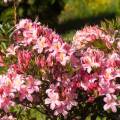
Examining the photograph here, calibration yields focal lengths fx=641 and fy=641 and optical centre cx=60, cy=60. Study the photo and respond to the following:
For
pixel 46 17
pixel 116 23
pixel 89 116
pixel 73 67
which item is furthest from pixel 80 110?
pixel 46 17

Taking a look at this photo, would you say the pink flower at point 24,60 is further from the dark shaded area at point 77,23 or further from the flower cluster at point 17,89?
the dark shaded area at point 77,23

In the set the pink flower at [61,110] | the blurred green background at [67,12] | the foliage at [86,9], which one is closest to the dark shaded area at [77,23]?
the blurred green background at [67,12]

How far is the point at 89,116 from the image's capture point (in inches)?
154

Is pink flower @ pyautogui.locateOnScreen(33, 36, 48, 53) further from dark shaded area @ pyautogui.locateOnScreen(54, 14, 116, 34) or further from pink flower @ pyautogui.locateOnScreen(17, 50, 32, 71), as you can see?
dark shaded area @ pyautogui.locateOnScreen(54, 14, 116, 34)

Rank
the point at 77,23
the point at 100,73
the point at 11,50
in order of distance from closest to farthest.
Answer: the point at 100,73 → the point at 11,50 → the point at 77,23

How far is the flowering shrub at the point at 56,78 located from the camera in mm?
3686

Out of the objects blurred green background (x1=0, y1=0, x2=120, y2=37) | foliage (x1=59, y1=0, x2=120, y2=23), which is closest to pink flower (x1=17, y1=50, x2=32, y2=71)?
blurred green background (x1=0, y1=0, x2=120, y2=37)

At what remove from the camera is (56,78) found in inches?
147

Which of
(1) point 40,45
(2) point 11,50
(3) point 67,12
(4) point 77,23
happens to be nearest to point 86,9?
(3) point 67,12

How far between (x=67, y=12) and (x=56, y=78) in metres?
10.7

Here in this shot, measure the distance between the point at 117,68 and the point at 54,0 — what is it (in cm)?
870

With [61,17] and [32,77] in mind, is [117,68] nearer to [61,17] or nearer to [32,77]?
[32,77]

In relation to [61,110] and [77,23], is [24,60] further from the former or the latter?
[77,23]

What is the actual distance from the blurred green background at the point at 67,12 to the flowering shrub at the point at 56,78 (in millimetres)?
6875
